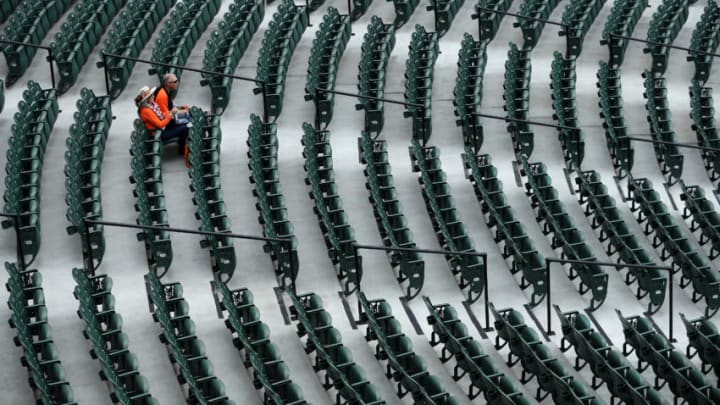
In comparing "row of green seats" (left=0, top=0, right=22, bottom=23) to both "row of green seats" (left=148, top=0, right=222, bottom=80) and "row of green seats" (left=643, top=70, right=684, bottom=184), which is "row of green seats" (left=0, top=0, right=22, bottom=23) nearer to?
"row of green seats" (left=148, top=0, right=222, bottom=80)

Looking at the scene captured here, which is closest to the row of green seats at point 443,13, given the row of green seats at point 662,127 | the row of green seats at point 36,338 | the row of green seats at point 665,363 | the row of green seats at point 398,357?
the row of green seats at point 662,127

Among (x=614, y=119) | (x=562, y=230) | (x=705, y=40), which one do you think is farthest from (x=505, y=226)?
(x=705, y=40)

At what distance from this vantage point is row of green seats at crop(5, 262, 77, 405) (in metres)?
8.77

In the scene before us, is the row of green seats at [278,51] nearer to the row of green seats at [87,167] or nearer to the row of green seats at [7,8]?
the row of green seats at [87,167]

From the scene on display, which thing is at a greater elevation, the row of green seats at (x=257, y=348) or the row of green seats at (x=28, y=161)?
the row of green seats at (x=28, y=161)

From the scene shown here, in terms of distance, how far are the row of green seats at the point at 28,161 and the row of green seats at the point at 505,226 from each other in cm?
354

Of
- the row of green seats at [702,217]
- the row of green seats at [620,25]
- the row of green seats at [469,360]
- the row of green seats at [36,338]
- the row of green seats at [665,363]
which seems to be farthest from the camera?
the row of green seats at [620,25]

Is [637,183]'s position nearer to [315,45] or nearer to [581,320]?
[581,320]

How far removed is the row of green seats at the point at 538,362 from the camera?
907cm

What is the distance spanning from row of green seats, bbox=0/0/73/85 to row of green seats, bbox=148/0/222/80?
112cm

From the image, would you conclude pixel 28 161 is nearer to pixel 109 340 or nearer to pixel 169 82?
pixel 169 82

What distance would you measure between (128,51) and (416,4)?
3.49 m

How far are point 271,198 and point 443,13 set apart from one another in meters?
4.45

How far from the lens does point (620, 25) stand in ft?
48.5
